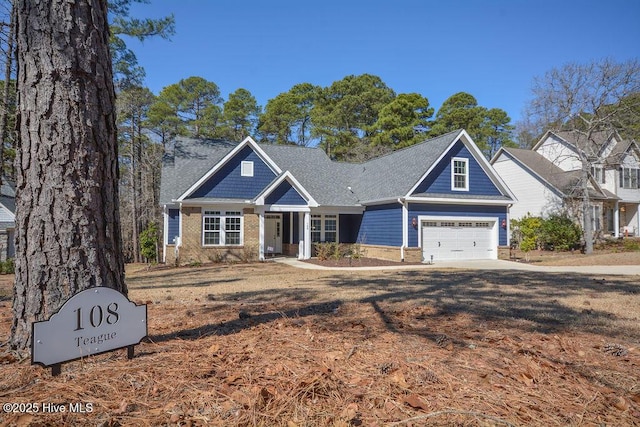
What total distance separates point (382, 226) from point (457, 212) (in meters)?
3.76

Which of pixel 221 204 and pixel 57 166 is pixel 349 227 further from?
pixel 57 166

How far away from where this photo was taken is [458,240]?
20.0 m

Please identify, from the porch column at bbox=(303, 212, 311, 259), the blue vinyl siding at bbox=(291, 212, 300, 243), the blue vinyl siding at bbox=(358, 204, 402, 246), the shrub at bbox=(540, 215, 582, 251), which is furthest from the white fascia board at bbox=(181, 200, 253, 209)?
the shrub at bbox=(540, 215, 582, 251)

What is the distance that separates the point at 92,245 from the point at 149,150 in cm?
3296

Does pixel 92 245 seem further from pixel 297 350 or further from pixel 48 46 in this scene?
pixel 297 350

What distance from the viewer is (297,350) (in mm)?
3398

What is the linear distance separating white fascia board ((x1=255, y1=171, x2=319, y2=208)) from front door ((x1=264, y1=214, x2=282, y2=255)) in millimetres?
3085

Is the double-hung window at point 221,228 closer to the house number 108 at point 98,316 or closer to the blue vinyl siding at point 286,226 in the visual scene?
the blue vinyl siding at point 286,226

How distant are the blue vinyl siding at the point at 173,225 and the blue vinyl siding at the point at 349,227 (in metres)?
8.73

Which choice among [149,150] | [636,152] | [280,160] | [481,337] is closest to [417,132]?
[636,152]

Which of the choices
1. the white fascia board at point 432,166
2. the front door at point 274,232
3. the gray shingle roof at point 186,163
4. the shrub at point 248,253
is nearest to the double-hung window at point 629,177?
the white fascia board at point 432,166

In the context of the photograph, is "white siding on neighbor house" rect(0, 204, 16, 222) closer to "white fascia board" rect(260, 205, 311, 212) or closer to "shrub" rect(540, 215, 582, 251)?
"white fascia board" rect(260, 205, 311, 212)

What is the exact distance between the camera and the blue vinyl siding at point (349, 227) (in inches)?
898

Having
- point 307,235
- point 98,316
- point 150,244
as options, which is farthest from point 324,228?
point 98,316
